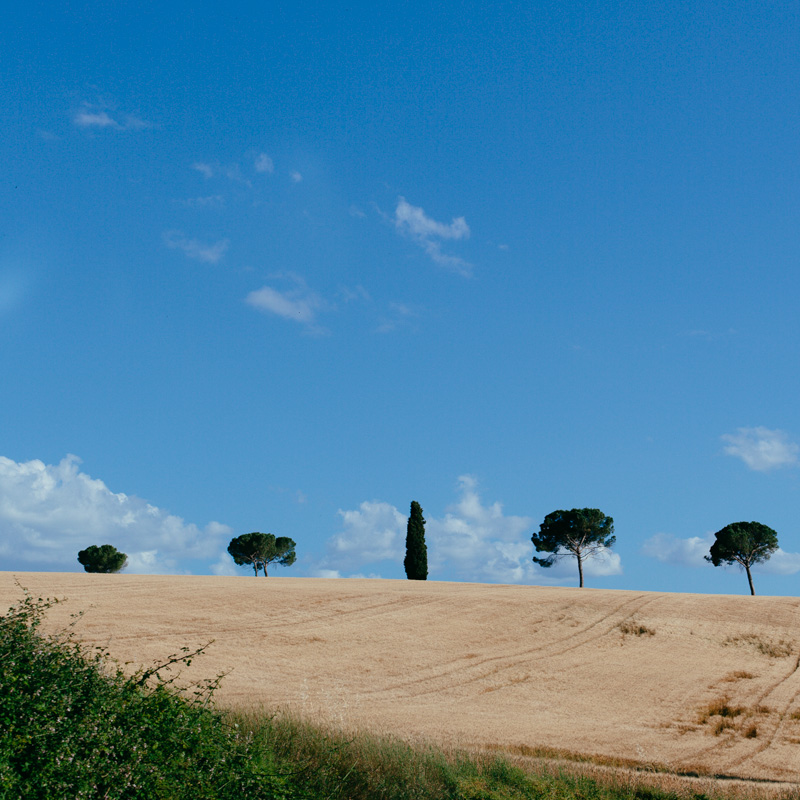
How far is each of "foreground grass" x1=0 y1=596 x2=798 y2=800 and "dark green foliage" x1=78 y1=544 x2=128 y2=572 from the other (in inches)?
3124

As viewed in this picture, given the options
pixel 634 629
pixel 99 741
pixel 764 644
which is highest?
pixel 634 629

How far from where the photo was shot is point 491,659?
34.0 meters

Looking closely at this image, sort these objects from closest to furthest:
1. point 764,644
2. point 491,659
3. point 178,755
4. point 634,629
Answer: point 178,755
point 491,659
point 764,644
point 634,629

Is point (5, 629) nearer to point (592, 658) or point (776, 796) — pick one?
point (776, 796)

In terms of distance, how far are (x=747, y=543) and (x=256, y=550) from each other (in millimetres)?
56204

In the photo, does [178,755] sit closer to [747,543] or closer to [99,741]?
[99,741]

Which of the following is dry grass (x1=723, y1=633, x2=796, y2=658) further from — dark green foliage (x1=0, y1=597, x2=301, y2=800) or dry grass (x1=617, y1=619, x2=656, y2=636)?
dark green foliage (x1=0, y1=597, x2=301, y2=800)

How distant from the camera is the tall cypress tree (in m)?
75.5

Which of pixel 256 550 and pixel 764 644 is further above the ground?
pixel 256 550

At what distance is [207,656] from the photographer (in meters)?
29.5

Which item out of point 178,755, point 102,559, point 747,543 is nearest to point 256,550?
point 102,559

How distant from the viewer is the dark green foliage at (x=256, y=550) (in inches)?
3578

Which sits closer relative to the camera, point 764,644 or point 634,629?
point 764,644

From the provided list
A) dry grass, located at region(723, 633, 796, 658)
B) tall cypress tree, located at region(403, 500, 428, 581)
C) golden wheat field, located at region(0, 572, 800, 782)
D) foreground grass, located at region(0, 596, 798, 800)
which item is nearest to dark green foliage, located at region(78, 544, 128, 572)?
tall cypress tree, located at region(403, 500, 428, 581)
